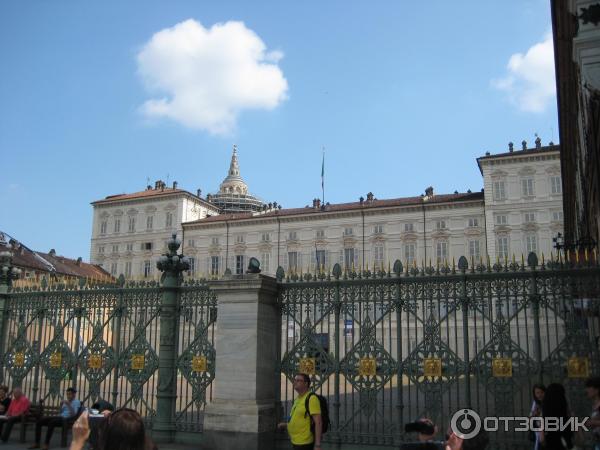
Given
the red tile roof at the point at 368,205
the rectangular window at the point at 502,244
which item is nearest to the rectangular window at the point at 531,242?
the rectangular window at the point at 502,244

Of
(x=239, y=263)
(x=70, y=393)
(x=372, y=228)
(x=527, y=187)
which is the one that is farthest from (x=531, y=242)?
(x=70, y=393)

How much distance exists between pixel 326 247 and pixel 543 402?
184 feet

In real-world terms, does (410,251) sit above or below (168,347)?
above

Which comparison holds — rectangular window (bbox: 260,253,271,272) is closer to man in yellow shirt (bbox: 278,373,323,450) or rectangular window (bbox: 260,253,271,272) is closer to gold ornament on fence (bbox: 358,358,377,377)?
gold ornament on fence (bbox: 358,358,377,377)

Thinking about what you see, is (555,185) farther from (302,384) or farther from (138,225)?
(302,384)

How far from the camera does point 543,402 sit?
7.62 metres

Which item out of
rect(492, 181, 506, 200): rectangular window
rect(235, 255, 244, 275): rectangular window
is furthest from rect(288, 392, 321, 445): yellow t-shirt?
rect(235, 255, 244, 275): rectangular window

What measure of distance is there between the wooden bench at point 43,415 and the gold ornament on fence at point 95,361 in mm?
1027

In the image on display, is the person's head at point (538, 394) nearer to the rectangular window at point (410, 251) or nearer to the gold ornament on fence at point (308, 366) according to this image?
the gold ornament on fence at point (308, 366)

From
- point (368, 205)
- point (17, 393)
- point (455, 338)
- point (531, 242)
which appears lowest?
point (17, 393)

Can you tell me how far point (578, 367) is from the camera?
9.44 m

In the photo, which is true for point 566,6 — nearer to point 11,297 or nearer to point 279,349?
point 279,349

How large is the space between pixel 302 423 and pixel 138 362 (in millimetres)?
6322

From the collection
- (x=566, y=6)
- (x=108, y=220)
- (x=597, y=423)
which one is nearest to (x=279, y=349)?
(x=597, y=423)
